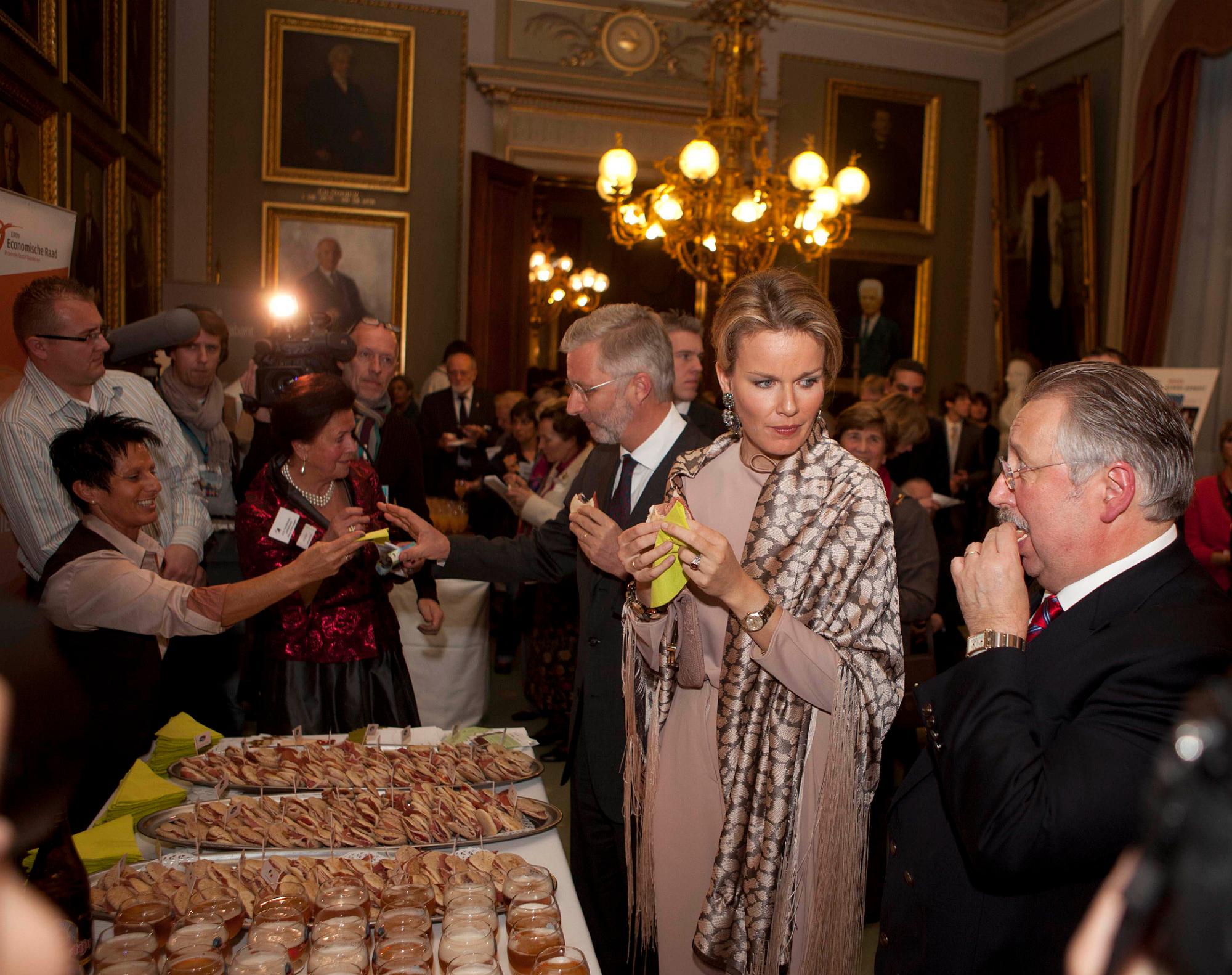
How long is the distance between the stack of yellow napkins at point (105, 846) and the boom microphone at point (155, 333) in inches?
108

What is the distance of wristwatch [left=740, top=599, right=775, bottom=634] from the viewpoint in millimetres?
1791

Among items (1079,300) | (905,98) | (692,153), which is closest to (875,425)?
(692,153)

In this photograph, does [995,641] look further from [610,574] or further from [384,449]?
[384,449]

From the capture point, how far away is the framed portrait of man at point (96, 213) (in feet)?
18.6

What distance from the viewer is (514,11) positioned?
9289 mm

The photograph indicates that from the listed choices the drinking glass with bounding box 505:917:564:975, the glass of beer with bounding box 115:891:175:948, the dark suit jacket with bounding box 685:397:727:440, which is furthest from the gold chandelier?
the glass of beer with bounding box 115:891:175:948

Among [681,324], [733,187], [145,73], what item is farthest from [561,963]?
[145,73]

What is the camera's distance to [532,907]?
1.56 m

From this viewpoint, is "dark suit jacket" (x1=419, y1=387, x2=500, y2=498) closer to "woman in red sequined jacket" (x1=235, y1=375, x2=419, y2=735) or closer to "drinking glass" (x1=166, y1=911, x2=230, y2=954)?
"woman in red sequined jacket" (x1=235, y1=375, x2=419, y2=735)

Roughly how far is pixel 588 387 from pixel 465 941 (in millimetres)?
1520

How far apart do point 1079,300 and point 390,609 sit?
848cm

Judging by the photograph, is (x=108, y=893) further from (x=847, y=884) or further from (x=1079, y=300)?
(x=1079, y=300)

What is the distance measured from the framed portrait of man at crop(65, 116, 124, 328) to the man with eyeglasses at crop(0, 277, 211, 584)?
95.0 inches

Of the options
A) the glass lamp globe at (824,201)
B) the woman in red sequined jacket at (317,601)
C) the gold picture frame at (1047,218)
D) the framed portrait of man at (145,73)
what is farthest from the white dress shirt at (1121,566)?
the gold picture frame at (1047,218)
